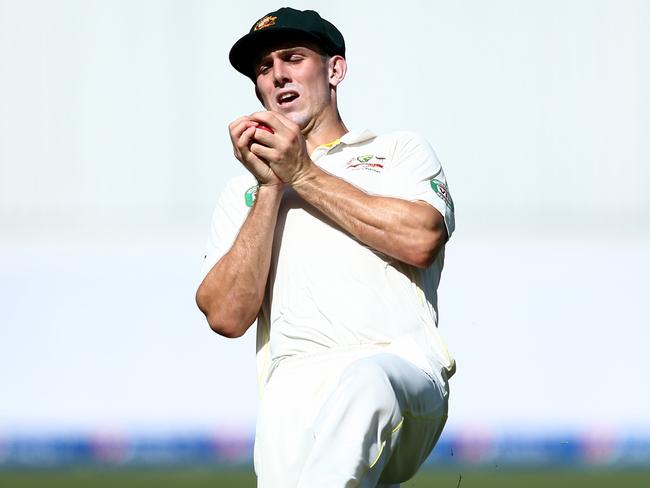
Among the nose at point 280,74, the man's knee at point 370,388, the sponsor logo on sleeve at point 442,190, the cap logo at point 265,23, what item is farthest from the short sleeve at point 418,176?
the man's knee at point 370,388

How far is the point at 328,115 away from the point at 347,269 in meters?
0.57

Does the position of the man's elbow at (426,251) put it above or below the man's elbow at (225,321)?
above

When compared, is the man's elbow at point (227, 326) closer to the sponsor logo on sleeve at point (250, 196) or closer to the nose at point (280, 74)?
the sponsor logo on sleeve at point (250, 196)

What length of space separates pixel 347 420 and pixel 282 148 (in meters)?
0.79

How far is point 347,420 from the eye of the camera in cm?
265

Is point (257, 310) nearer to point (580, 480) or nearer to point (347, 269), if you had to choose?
point (347, 269)

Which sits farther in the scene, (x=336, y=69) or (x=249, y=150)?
(x=336, y=69)

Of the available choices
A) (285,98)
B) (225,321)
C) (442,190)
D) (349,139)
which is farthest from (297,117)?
(225,321)

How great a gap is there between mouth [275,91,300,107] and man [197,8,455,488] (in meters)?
0.01

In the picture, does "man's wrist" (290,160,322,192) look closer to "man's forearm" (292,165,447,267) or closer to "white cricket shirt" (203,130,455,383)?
"man's forearm" (292,165,447,267)

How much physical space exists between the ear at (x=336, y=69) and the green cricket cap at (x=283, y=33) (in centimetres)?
3

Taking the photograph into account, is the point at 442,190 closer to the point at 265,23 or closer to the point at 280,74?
the point at 280,74

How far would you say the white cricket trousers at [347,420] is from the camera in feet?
8.66

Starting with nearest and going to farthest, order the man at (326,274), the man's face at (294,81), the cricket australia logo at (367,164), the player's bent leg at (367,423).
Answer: the player's bent leg at (367,423) < the man at (326,274) < the cricket australia logo at (367,164) < the man's face at (294,81)
